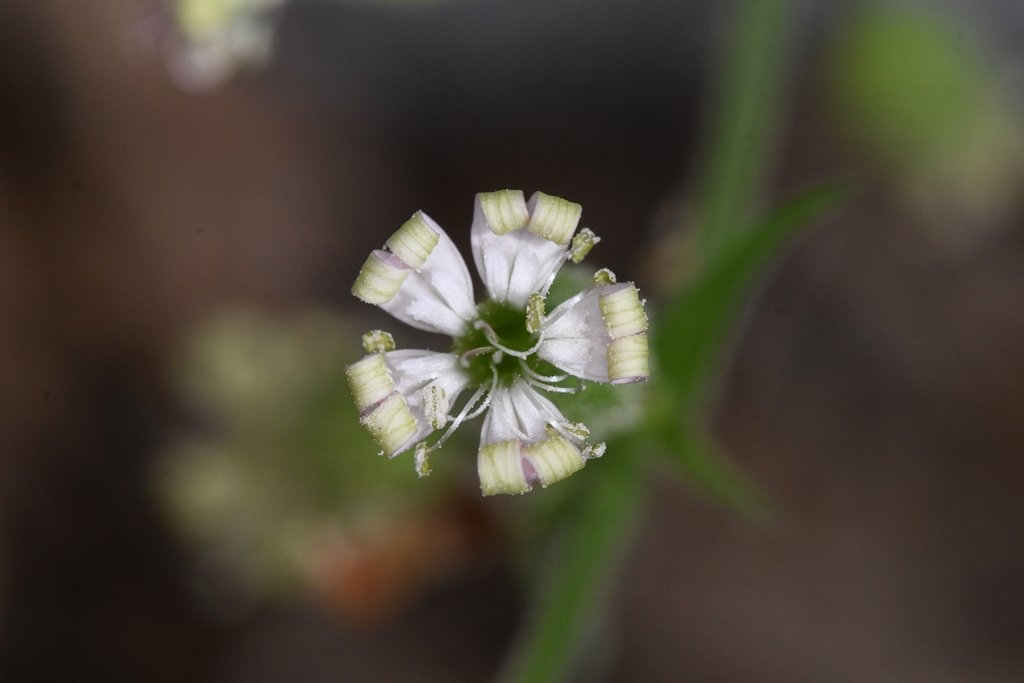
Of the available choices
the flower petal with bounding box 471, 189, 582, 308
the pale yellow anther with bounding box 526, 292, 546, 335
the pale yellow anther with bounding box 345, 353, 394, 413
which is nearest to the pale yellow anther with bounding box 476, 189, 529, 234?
the flower petal with bounding box 471, 189, 582, 308

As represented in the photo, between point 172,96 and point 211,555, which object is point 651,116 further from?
point 211,555

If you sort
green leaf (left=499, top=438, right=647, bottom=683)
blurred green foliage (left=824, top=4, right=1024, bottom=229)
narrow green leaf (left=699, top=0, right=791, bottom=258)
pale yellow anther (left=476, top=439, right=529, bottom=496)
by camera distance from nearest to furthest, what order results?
pale yellow anther (left=476, top=439, right=529, bottom=496) → green leaf (left=499, top=438, right=647, bottom=683) → narrow green leaf (left=699, top=0, right=791, bottom=258) → blurred green foliage (left=824, top=4, right=1024, bottom=229)

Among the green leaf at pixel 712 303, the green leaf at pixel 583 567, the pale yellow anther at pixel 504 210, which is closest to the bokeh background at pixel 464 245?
the green leaf at pixel 583 567

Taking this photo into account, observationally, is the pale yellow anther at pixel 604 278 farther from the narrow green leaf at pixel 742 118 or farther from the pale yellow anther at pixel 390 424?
the narrow green leaf at pixel 742 118

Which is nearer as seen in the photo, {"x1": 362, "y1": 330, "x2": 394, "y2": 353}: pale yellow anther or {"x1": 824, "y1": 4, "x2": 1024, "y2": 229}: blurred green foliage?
{"x1": 362, "y1": 330, "x2": 394, "y2": 353}: pale yellow anther

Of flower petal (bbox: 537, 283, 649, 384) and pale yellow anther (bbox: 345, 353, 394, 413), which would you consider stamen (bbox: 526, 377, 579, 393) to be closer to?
flower petal (bbox: 537, 283, 649, 384)
